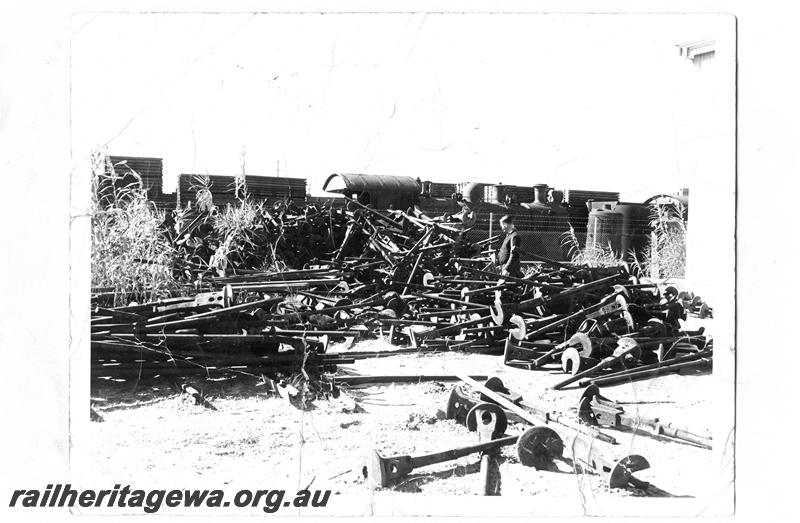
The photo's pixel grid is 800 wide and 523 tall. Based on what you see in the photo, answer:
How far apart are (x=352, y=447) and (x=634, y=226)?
11.4ft

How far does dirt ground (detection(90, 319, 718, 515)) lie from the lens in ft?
12.9

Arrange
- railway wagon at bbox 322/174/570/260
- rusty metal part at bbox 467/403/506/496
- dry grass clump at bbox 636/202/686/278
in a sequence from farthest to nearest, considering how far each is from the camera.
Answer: railway wagon at bbox 322/174/570/260, dry grass clump at bbox 636/202/686/278, rusty metal part at bbox 467/403/506/496

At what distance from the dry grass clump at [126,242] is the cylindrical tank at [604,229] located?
13.9 feet

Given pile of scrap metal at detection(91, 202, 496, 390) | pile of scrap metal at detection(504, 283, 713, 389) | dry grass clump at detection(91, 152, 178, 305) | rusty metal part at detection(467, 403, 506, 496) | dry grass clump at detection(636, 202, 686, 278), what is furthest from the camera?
pile of scrap metal at detection(504, 283, 713, 389)

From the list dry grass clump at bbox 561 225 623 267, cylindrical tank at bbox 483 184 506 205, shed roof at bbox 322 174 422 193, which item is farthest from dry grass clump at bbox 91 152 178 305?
dry grass clump at bbox 561 225 623 267

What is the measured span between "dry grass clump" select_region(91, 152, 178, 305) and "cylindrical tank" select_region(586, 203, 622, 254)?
4.24m

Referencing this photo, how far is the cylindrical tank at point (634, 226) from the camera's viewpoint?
5.79 m

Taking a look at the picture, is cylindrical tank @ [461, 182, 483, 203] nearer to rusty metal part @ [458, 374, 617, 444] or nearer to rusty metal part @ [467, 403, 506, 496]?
rusty metal part @ [458, 374, 617, 444]

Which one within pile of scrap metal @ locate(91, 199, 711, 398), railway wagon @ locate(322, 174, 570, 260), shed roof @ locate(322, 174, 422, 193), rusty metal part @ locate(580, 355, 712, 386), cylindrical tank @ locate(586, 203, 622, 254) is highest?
shed roof @ locate(322, 174, 422, 193)

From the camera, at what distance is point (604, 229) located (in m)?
6.54
